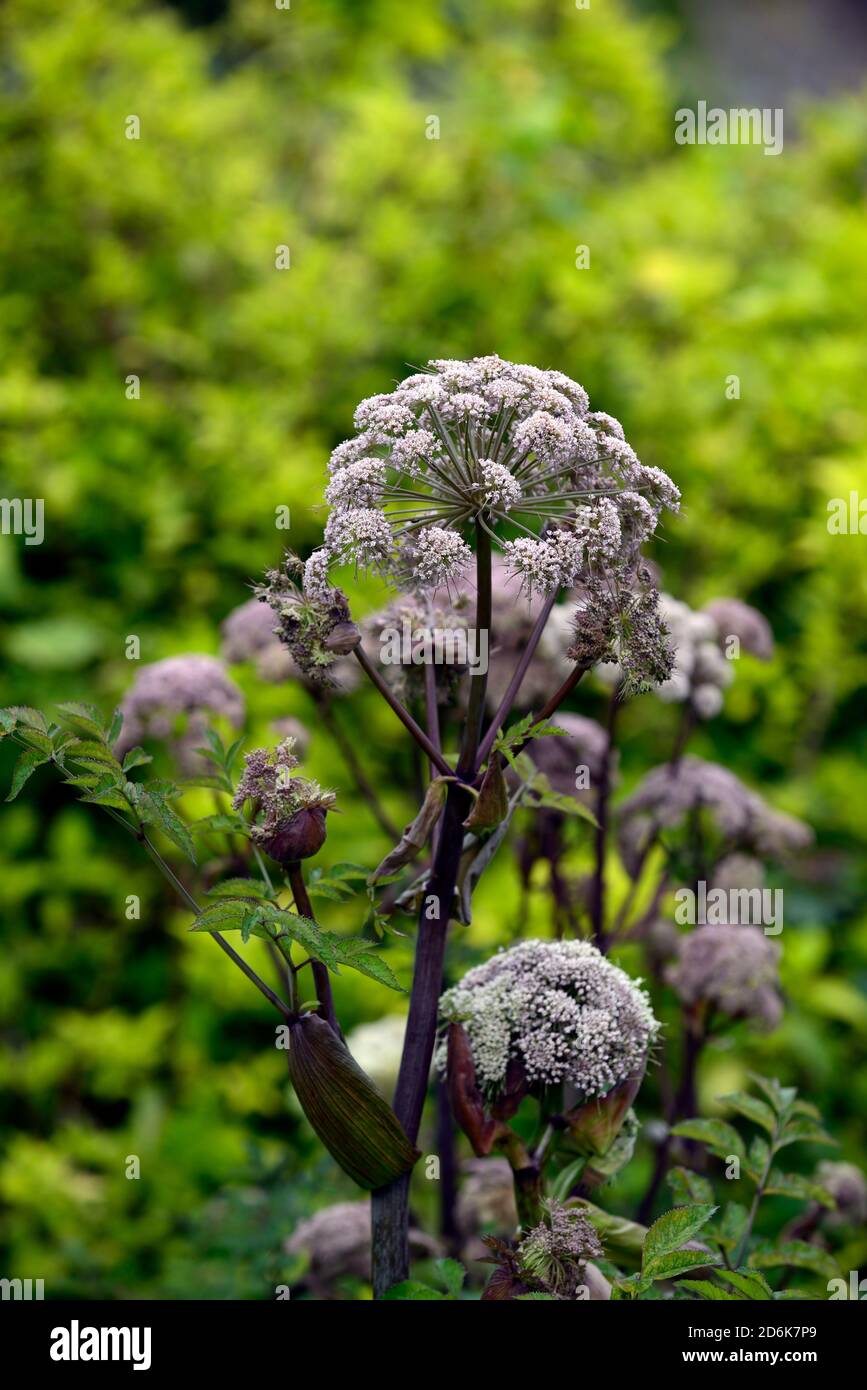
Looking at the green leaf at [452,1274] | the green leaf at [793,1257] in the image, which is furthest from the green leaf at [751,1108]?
the green leaf at [452,1274]

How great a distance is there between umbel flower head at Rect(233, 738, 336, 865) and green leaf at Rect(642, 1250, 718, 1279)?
0.45 meters

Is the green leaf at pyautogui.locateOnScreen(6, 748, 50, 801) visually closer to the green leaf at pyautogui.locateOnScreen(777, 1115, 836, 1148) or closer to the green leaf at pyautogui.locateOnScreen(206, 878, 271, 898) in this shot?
the green leaf at pyautogui.locateOnScreen(206, 878, 271, 898)

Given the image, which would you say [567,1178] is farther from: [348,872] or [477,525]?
[477,525]

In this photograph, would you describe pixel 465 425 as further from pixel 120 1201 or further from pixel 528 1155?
pixel 120 1201

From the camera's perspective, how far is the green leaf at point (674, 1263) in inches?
42.1

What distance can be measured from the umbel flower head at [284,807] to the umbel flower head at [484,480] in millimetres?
189

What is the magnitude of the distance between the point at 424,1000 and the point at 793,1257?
1.81 feet

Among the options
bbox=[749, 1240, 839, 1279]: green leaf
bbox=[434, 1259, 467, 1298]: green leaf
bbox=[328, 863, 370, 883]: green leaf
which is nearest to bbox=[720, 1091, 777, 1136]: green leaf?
bbox=[749, 1240, 839, 1279]: green leaf

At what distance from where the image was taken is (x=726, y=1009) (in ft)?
5.47

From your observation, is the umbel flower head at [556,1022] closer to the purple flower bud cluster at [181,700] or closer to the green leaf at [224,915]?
the green leaf at [224,915]

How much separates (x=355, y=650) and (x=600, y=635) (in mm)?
202

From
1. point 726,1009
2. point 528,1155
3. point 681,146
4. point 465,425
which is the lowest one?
point 528,1155

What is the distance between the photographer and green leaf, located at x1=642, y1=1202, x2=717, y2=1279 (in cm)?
108
